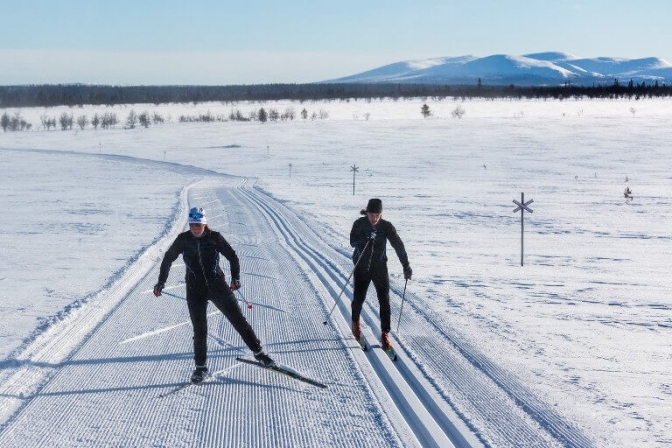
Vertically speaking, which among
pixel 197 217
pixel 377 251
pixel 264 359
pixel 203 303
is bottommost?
pixel 264 359

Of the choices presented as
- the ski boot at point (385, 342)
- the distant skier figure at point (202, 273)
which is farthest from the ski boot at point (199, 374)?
the ski boot at point (385, 342)

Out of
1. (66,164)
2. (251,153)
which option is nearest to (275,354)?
(66,164)

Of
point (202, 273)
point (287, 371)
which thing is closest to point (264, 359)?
point (287, 371)

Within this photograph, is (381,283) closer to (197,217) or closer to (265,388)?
(265,388)

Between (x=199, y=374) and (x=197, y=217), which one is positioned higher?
(x=197, y=217)

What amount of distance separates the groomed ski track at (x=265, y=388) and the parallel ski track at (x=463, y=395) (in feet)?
0.06

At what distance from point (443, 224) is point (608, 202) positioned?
13.3 m

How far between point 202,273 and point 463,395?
2806 millimetres

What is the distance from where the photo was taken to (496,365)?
8.06 metres

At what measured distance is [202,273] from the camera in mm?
7203

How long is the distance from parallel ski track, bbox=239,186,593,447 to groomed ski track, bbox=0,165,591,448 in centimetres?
2

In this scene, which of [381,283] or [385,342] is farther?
[381,283]

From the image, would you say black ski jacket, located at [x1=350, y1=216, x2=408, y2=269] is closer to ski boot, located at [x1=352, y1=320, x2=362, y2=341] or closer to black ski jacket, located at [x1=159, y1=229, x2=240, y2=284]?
ski boot, located at [x1=352, y1=320, x2=362, y2=341]

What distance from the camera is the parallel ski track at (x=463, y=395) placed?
5977 mm
